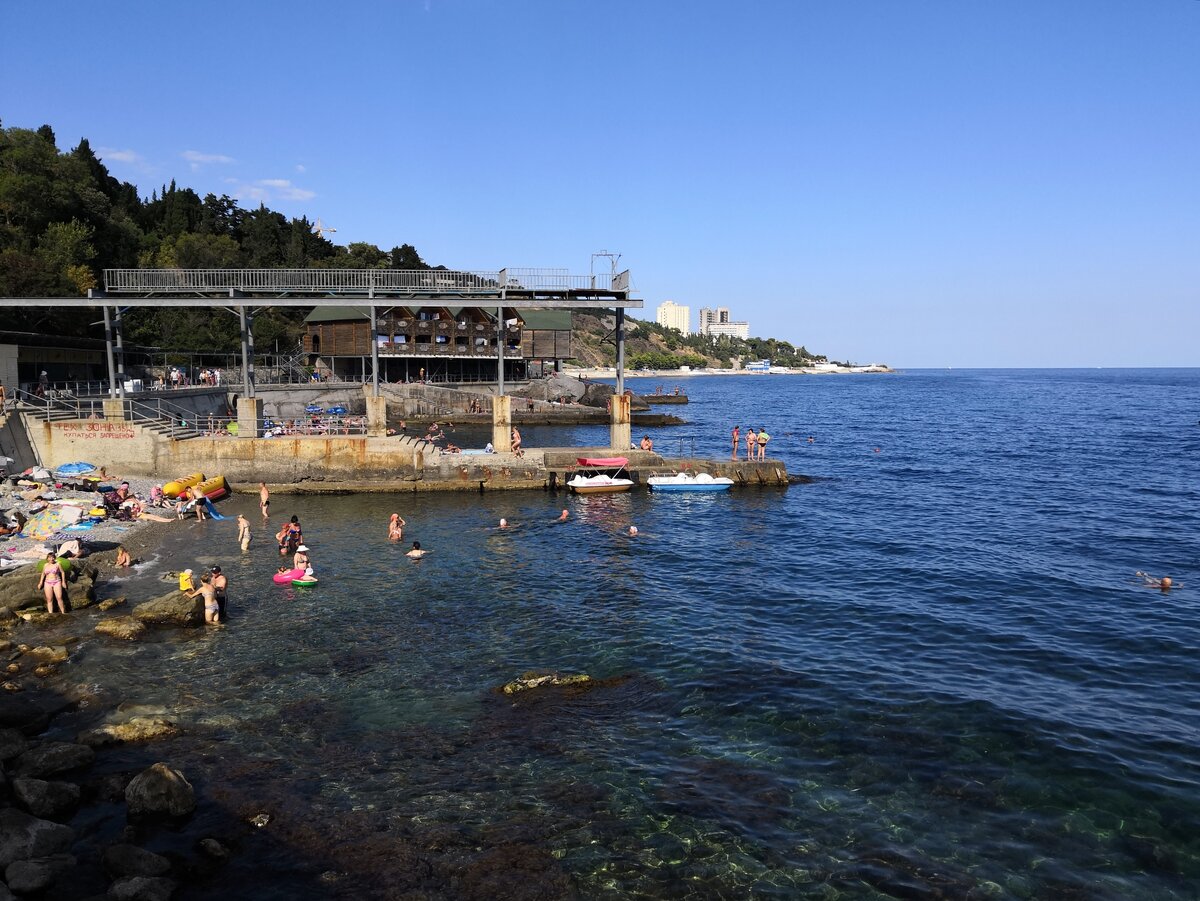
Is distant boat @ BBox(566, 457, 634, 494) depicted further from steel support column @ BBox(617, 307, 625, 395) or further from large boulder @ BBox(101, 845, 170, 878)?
large boulder @ BBox(101, 845, 170, 878)

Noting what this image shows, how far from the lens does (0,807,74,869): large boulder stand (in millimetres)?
10352

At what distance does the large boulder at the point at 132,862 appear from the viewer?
10.2m

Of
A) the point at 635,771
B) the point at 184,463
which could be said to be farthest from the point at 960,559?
the point at 184,463

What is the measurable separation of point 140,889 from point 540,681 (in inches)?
340

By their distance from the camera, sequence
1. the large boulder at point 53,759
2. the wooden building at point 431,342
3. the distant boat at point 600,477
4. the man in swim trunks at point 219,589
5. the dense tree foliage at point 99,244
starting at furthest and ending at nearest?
the wooden building at point 431,342
the dense tree foliage at point 99,244
the distant boat at point 600,477
the man in swim trunks at point 219,589
the large boulder at point 53,759

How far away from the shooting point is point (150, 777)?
11930 millimetres

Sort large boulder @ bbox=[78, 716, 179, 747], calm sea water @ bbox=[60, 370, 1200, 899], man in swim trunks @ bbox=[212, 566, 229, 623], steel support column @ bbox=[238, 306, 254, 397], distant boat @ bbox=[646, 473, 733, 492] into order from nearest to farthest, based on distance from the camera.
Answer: calm sea water @ bbox=[60, 370, 1200, 899], large boulder @ bbox=[78, 716, 179, 747], man in swim trunks @ bbox=[212, 566, 229, 623], steel support column @ bbox=[238, 306, 254, 397], distant boat @ bbox=[646, 473, 733, 492]

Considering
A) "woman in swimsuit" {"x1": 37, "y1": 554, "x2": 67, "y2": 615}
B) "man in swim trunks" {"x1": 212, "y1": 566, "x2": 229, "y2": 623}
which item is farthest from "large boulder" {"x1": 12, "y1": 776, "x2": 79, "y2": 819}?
"woman in swimsuit" {"x1": 37, "y1": 554, "x2": 67, "y2": 615}

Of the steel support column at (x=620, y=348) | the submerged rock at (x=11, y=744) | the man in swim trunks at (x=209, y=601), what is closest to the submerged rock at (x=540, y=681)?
the submerged rock at (x=11, y=744)

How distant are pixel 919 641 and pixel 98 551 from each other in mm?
26321

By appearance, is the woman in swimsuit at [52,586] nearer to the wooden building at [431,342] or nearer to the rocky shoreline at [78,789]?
the rocky shoreline at [78,789]

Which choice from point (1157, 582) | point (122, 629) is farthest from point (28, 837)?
point (1157, 582)

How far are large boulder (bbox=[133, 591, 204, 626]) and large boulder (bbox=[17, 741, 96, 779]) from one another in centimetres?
662

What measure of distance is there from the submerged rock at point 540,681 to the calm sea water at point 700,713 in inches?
19.5
